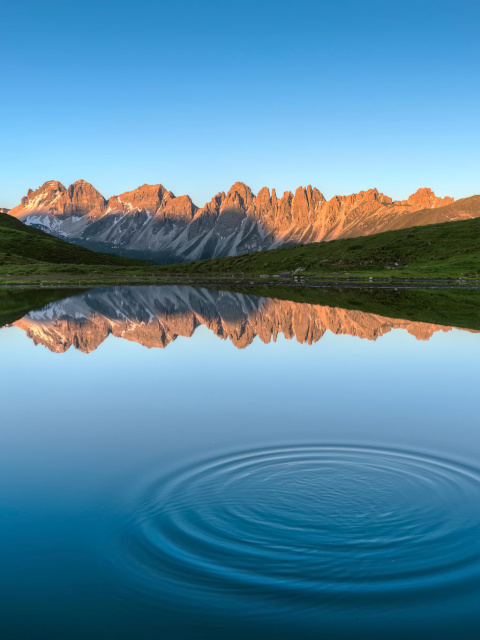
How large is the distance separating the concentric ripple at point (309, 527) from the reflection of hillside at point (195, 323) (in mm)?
27456

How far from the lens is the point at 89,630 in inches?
379

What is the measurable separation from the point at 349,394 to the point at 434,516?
1330cm

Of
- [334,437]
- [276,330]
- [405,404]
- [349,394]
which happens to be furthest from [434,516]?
[276,330]

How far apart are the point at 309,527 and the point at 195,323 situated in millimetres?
47977

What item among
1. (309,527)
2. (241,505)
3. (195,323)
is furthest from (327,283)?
(309,527)

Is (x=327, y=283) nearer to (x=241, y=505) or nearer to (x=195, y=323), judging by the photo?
(x=195, y=323)

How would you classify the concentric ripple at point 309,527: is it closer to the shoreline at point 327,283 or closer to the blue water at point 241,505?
the blue water at point 241,505

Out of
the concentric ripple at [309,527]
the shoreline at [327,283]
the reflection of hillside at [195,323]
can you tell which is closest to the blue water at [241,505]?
the concentric ripple at [309,527]

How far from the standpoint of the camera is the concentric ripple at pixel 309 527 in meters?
11.0

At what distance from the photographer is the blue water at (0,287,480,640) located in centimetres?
1014

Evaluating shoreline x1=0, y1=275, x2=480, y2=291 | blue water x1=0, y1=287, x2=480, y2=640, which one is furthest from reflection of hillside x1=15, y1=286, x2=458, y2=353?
shoreline x1=0, y1=275, x2=480, y2=291

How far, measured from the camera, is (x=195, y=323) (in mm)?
60500

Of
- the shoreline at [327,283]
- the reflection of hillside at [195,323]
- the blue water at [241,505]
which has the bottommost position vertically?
the blue water at [241,505]

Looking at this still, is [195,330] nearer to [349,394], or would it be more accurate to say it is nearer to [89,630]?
[349,394]
